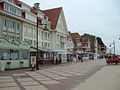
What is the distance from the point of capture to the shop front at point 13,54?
23625 mm

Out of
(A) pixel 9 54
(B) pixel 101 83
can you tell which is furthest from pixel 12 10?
(B) pixel 101 83

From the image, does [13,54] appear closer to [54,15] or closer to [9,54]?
[9,54]

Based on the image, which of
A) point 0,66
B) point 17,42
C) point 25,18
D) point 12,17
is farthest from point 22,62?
point 25,18

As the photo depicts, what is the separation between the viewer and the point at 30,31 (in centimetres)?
4038

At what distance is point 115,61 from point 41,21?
20119 mm

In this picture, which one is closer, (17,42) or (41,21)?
(17,42)

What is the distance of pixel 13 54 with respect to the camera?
2570 cm

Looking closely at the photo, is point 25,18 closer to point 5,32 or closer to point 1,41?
point 5,32

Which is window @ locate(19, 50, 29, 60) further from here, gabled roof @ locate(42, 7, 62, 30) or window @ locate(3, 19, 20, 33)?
gabled roof @ locate(42, 7, 62, 30)

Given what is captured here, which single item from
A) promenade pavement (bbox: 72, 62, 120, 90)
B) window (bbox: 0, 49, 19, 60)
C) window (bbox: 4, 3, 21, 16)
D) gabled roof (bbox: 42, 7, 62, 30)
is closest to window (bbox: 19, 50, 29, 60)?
window (bbox: 0, 49, 19, 60)

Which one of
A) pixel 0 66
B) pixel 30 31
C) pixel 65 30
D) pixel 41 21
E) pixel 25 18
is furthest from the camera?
pixel 65 30

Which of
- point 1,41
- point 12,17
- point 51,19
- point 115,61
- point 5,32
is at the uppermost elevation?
point 51,19

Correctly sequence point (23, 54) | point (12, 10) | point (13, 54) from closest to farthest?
point (13, 54)
point (23, 54)
point (12, 10)

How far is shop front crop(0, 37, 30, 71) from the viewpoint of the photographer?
23.6 meters
